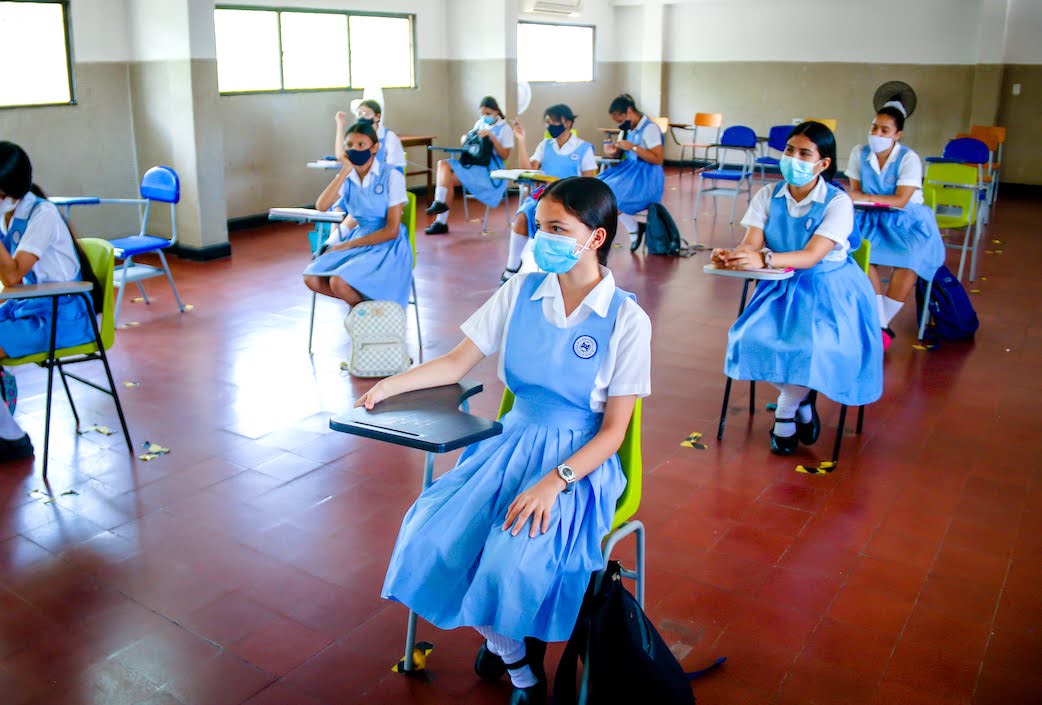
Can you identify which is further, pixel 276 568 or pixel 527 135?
pixel 527 135

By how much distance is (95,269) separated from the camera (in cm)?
369

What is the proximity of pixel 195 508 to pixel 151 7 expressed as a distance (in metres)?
5.35

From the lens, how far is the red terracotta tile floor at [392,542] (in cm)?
241

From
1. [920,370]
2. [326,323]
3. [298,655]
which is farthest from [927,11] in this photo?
[298,655]

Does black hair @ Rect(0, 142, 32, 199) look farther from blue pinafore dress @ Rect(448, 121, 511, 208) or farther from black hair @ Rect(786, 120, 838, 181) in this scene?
blue pinafore dress @ Rect(448, 121, 511, 208)

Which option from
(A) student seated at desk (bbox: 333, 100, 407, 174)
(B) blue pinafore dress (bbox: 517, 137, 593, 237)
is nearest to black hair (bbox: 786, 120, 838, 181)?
(B) blue pinafore dress (bbox: 517, 137, 593, 237)

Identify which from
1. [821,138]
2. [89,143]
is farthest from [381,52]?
[821,138]

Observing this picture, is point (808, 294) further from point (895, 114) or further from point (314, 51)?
point (314, 51)

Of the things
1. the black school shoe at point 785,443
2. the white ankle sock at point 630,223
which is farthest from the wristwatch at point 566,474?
the white ankle sock at point 630,223

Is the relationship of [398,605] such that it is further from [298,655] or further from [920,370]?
[920,370]

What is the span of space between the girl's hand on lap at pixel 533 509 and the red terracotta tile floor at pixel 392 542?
2.04 ft

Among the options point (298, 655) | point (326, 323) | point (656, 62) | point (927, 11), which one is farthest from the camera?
point (656, 62)

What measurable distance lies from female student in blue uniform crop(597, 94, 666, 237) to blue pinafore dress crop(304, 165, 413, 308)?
2.93 m

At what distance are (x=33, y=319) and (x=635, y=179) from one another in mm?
4835
